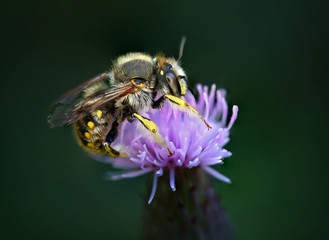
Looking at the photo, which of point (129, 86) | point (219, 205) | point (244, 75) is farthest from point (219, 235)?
point (244, 75)

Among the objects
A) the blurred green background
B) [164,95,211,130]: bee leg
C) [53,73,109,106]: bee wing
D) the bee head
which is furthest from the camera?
the blurred green background

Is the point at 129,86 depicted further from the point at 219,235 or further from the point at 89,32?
the point at 89,32

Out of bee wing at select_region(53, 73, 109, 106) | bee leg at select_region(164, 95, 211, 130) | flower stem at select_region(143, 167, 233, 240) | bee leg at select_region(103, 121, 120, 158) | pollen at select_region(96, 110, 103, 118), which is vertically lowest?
flower stem at select_region(143, 167, 233, 240)

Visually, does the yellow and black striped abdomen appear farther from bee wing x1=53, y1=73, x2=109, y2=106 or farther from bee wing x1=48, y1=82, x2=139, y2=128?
bee wing x1=53, y1=73, x2=109, y2=106

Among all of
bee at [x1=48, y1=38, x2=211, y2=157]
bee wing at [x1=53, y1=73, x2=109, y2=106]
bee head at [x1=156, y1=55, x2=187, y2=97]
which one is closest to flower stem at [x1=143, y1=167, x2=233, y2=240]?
bee at [x1=48, y1=38, x2=211, y2=157]

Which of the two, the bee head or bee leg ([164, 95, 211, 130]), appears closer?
bee leg ([164, 95, 211, 130])

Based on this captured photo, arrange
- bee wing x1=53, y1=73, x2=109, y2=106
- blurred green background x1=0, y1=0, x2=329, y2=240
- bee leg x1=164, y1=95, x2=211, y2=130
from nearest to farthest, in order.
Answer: bee leg x1=164, y1=95, x2=211, y2=130, bee wing x1=53, y1=73, x2=109, y2=106, blurred green background x1=0, y1=0, x2=329, y2=240

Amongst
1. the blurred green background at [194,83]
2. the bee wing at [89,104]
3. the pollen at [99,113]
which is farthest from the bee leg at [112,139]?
the blurred green background at [194,83]

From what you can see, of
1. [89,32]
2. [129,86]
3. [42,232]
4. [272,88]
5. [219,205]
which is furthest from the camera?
[89,32]

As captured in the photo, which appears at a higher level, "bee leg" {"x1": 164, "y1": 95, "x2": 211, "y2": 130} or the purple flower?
"bee leg" {"x1": 164, "y1": 95, "x2": 211, "y2": 130}

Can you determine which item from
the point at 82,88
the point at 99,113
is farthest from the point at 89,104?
the point at 82,88
